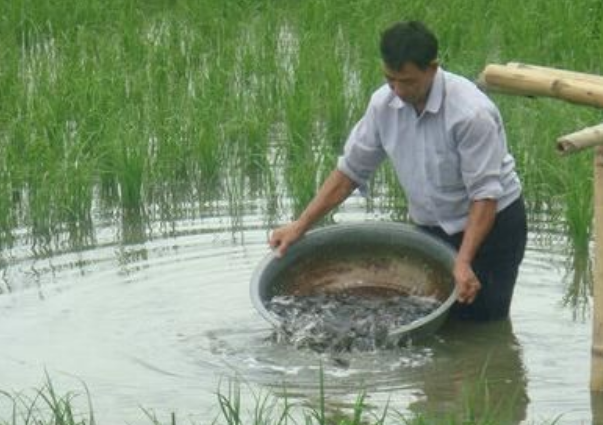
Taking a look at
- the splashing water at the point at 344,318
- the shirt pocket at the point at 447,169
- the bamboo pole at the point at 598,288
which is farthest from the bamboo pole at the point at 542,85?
the splashing water at the point at 344,318

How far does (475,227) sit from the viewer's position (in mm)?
6207

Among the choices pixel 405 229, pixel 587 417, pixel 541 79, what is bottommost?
pixel 587 417

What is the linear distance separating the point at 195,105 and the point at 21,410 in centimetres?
299

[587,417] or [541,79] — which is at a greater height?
[541,79]

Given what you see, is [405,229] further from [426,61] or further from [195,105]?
[195,105]

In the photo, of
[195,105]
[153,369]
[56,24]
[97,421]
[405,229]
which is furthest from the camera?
[56,24]

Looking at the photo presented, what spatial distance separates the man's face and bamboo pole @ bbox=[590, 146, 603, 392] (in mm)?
705

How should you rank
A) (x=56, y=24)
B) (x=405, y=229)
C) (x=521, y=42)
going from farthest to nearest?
1. (x=56, y=24)
2. (x=521, y=42)
3. (x=405, y=229)

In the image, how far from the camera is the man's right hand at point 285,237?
659cm

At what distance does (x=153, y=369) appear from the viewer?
6285 millimetres

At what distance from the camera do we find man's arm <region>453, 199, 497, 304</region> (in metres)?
6.18

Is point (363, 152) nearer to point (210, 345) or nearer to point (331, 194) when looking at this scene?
point (331, 194)

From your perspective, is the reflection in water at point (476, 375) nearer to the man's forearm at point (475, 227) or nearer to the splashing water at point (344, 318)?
the splashing water at point (344, 318)

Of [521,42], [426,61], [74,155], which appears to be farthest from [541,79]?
[521,42]
